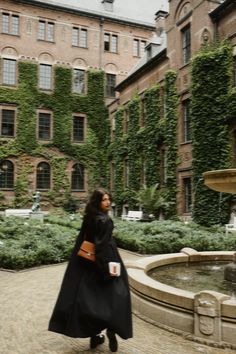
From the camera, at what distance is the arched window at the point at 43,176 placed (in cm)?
3172

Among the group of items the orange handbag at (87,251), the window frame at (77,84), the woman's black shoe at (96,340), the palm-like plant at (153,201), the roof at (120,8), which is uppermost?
the roof at (120,8)

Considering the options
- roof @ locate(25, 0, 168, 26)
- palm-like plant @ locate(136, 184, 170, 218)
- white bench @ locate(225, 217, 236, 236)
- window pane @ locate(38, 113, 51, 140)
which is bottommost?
white bench @ locate(225, 217, 236, 236)

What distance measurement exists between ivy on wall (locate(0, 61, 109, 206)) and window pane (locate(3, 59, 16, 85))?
20.8 inches

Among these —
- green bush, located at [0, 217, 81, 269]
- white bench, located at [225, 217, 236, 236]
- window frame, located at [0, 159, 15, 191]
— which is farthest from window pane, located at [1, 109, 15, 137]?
white bench, located at [225, 217, 236, 236]

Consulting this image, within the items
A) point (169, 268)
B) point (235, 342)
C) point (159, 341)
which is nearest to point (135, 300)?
point (159, 341)

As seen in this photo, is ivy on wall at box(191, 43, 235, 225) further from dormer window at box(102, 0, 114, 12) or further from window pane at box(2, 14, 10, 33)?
dormer window at box(102, 0, 114, 12)

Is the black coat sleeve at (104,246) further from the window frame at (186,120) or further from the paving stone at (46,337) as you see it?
the window frame at (186,120)

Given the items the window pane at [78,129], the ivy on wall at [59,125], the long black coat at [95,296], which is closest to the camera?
the long black coat at [95,296]

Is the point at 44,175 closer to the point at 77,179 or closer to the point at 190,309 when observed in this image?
the point at 77,179

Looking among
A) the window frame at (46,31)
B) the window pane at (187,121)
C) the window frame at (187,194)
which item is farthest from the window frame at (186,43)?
the window frame at (46,31)

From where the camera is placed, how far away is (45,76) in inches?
1291

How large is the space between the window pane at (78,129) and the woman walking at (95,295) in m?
29.5

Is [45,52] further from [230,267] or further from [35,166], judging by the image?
[230,267]

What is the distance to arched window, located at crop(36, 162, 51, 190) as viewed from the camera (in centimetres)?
3172
